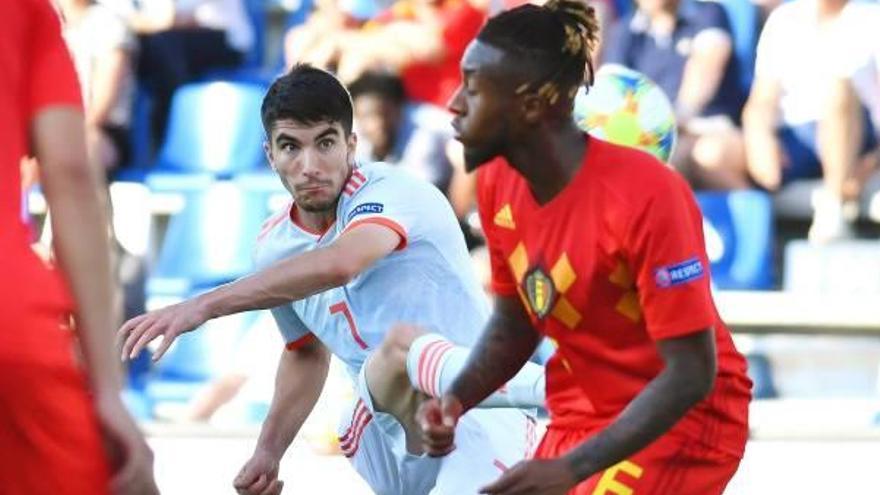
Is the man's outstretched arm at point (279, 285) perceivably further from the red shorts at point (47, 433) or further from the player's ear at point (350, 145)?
the red shorts at point (47, 433)

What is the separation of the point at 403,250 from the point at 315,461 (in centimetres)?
402

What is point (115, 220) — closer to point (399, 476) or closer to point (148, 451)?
point (399, 476)

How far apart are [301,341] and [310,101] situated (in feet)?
2.22

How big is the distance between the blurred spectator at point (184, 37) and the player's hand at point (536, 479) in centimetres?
744

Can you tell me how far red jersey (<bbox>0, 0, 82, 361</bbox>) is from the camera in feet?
9.45

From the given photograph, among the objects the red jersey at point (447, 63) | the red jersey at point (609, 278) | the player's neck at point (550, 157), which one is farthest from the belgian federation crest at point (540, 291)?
the red jersey at point (447, 63)

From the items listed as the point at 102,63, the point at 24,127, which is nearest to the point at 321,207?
the point at 24,127

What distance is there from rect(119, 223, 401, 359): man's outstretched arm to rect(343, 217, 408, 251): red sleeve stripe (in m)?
0.01

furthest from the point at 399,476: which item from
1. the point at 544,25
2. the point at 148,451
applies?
the point at 148,451

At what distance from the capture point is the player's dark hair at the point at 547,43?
431 centimetres

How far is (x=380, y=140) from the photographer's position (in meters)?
10.8

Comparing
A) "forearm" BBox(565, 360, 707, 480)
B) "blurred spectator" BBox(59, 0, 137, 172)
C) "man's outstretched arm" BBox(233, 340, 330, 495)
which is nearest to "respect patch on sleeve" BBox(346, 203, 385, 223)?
"man's outstretched arm" BBox(233, 340, 330, 495)

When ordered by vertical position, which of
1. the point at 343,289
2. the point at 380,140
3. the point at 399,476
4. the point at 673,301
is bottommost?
the point at 380,140

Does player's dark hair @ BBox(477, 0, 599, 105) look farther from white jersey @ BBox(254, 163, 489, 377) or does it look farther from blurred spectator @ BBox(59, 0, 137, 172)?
blurred spectator @ BBox(59, 0, 137, 172)
